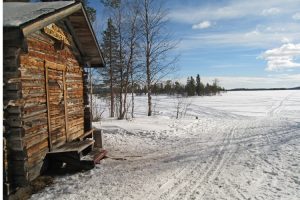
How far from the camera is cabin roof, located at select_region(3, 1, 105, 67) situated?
19.9ft

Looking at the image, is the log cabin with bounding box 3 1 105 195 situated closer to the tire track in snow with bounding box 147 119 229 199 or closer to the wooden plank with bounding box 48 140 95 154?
the wooden plank with bounding box 48 140 95 154

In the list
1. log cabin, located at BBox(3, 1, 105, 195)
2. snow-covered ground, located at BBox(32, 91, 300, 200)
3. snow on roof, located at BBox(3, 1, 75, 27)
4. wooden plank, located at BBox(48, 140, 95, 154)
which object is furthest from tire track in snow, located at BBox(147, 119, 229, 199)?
snow on roof, located at BBox(3, 1, 75, 27)

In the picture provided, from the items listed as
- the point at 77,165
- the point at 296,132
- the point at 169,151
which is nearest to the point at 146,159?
the point at 169,151

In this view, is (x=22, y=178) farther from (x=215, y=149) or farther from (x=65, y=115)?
(x=215, y=149)

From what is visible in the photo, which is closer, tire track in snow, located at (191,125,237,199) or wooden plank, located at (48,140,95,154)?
tire track in snow, located at (191,125,237,199)

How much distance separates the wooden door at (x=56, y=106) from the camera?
8.34 metres

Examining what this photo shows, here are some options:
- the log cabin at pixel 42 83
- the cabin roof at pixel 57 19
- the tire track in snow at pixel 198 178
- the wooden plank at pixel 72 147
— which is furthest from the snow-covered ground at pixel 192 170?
the cabin roof at pixel 57 19

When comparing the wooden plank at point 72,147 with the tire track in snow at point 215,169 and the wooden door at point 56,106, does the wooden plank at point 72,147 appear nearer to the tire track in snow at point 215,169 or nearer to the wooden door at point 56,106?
the wooden door at point 56,106

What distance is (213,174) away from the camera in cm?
773

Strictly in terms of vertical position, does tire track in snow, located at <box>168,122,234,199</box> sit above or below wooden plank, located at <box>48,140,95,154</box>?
below

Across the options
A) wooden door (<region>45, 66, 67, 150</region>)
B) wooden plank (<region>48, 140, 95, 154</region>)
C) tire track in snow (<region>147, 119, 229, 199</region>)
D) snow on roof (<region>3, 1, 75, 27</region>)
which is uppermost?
snow on roof (<region>3, 1, 75, 27</region>)

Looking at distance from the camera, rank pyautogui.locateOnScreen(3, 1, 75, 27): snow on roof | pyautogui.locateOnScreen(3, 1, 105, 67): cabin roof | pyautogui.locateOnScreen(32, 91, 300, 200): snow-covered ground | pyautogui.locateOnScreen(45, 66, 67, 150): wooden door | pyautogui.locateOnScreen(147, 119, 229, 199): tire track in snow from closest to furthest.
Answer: pyautogui.locateOnScreen(3, 1, 75, 27): snow on roof → pyautogui.locateOnScreen(3, 1, 105, 67): cabin roof → pyautogui.locateOnScreen(147, 119, 229, 199): tire track in snow → pyautogui.locateOnScreen(32, 91, 300, 200): snow-covered ground → pyautogui.locateOnScreen(45, 66, 67, 150): wooden door

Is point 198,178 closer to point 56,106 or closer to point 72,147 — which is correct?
point 72,147

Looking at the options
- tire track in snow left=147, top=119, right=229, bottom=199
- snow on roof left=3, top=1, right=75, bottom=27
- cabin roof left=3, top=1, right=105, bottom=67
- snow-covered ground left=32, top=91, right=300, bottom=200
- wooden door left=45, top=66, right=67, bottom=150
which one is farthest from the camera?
wooden door left=45, top=66, right=67, bottom=150
